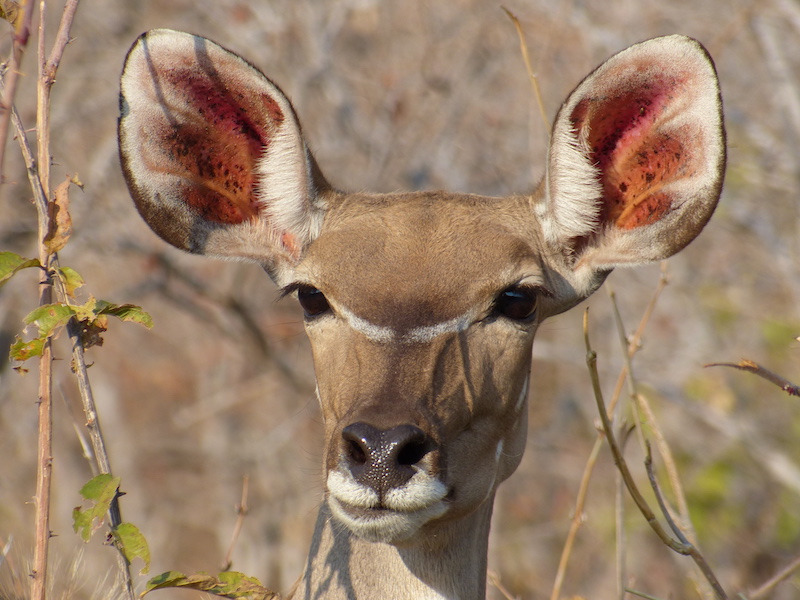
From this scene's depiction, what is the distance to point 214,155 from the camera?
4.56 metres

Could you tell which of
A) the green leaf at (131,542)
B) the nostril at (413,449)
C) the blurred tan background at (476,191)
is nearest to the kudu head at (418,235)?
the nostril at (413,449)

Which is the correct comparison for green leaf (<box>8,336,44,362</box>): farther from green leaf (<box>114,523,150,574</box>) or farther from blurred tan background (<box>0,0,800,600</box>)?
blurred tan background (<box>0,0,800,600</box>)

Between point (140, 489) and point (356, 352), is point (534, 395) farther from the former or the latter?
point (356, 352)

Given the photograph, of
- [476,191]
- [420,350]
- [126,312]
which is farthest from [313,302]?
[476,191]

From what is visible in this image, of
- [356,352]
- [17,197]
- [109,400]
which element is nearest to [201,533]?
[109,400]

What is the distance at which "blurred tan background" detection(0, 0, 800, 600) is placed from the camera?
9328 millimetres

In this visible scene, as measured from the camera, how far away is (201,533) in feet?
43.5

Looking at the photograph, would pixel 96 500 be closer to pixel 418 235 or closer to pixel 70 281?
pixel 70 281

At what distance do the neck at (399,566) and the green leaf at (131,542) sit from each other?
1.11 m

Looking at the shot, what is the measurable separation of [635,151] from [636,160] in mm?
42

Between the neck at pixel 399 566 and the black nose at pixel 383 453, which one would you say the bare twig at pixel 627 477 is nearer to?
the neck at pixel 399 566

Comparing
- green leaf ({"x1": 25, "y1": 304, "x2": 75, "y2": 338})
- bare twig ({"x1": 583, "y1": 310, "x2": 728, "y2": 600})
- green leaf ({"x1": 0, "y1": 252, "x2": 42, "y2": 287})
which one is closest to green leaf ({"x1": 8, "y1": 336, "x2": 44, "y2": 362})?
green leaf ({"x1": 25, "y1": 304, "x2": 75, "y2": 338})

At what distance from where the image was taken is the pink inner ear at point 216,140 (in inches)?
169

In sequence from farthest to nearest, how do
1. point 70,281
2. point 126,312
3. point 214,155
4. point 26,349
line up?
point 214,155
point 126,312
point 70,281
point 26,349
